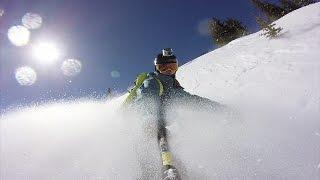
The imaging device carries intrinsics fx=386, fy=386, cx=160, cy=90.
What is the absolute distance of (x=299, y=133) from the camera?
6.69 m

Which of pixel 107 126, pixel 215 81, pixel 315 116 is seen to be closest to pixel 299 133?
pixel 315 116

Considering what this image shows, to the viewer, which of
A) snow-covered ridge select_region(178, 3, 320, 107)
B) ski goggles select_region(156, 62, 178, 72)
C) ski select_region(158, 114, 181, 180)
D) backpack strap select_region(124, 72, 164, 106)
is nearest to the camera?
ski select_region(158, 114, 181, 180)

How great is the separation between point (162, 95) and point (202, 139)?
1.11 m

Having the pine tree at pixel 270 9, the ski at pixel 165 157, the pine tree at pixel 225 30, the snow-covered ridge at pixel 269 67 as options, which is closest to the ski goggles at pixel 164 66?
the ski at pixel 165 157

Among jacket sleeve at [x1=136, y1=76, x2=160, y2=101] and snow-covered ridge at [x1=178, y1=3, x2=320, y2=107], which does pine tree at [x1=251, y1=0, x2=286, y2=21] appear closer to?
snow-covered ridge at [x1=178, y1=3, x2=320, y2=107]

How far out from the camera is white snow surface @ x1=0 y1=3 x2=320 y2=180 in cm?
582

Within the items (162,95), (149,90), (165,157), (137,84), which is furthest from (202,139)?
(165,157)

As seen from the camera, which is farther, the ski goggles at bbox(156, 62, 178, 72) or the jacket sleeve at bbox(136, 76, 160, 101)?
the ski goggles at bbox(156, 62, 178, 72)

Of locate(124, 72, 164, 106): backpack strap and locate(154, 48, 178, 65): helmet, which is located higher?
locate(154, 48, 178, 65): helmet

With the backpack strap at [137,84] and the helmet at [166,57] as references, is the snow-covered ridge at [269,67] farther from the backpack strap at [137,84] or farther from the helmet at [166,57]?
the backpack strap at [137,84]

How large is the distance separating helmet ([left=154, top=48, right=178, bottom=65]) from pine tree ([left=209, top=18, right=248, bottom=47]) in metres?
23.8

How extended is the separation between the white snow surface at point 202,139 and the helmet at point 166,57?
972 millimetres

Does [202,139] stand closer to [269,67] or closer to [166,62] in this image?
[166,62]

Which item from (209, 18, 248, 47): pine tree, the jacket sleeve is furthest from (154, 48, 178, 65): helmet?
(209, 18, 248, 47): pine tree
